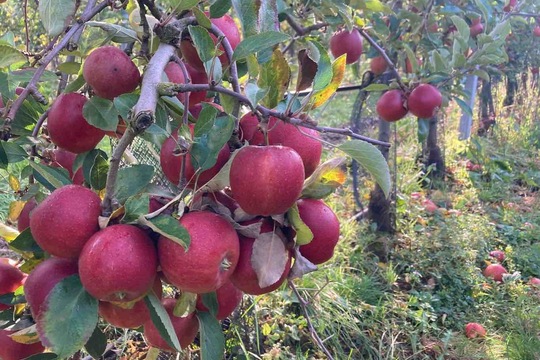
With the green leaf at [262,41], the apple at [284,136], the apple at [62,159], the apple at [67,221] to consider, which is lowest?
the apple at [62,159]

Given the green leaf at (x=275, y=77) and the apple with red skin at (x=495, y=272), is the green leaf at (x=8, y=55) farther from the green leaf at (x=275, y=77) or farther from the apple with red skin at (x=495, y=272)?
the apple with red skin at (x=495, y=272)

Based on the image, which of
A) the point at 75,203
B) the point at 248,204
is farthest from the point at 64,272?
the point at 248,204

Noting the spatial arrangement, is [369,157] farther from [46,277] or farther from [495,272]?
[495,272]

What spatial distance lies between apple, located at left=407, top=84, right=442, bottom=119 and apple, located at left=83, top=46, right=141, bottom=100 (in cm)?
110

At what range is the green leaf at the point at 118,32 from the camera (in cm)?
65

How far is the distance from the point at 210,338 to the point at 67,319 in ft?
0.58

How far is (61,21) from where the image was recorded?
0.63 m

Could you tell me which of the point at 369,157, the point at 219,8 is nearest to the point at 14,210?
the point at 219,8

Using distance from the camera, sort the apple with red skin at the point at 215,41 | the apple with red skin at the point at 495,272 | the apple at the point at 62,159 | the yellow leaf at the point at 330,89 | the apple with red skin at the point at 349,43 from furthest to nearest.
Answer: the apple with red skin at the point at 495,272 < the apple with red skin at the point at 349,43 < the apple at the point at 62,159 < the apple with red skin at the point at 215,41 < the yellow leaf at the point at 330,89

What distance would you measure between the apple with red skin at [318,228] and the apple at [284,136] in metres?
0.05

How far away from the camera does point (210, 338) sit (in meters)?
0.58

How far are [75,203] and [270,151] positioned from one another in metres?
0.19

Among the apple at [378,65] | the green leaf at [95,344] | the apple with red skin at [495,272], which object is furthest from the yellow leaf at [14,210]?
the apple with red skin at [495,272]

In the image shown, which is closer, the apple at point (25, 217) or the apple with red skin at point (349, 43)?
the apple at point (25, 217)
